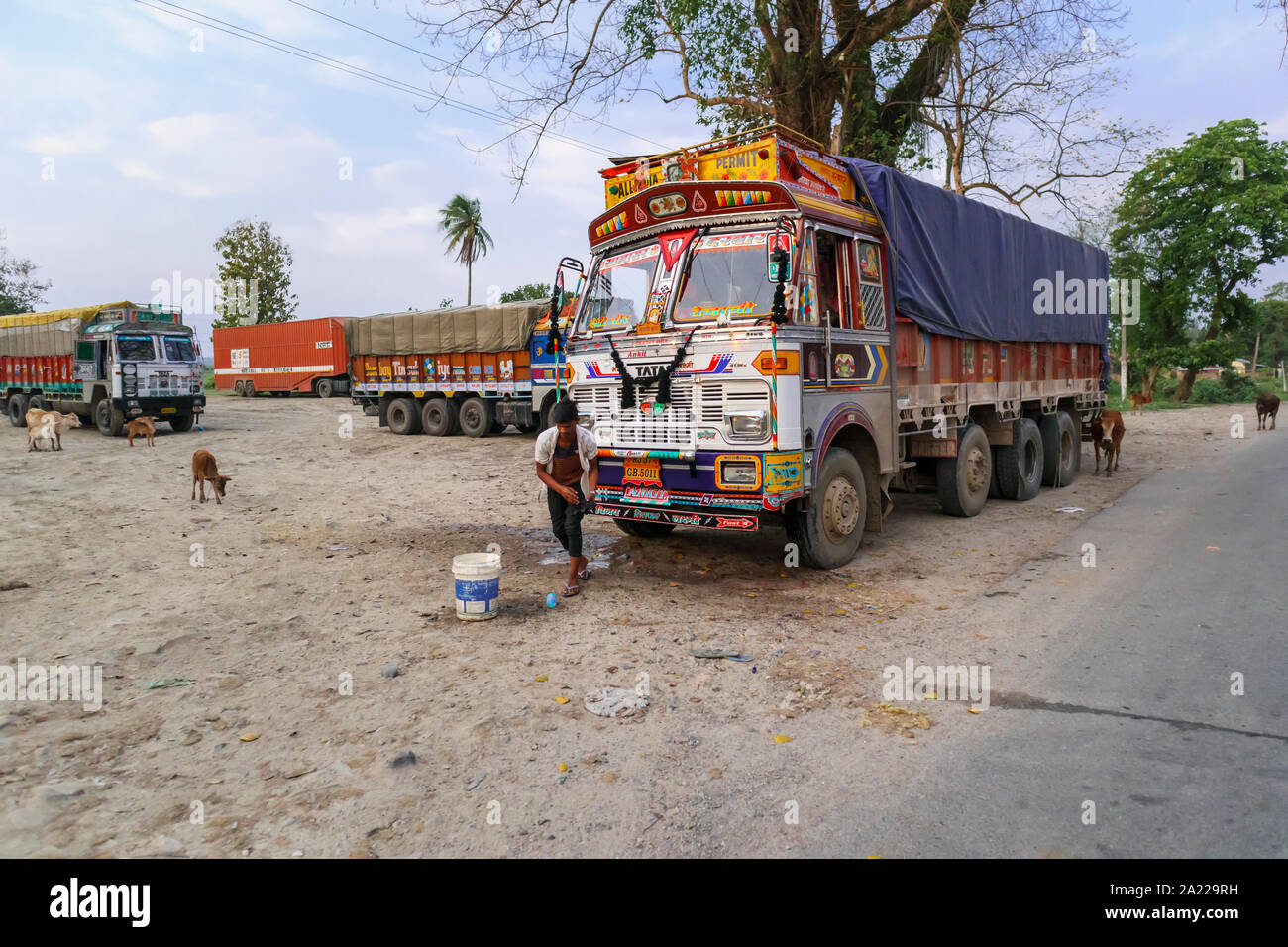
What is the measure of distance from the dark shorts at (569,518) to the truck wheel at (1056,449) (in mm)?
8840

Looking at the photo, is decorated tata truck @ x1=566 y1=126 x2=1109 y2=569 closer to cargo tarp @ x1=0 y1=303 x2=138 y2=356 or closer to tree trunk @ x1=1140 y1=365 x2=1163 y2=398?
cargo tarp @ x1=0 y1=303 x2=138 y2=356

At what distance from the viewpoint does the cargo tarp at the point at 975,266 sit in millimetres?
8500

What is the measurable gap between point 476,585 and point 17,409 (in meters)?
26.4

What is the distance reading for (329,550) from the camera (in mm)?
8750

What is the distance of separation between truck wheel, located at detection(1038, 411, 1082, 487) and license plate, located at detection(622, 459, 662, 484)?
817cm

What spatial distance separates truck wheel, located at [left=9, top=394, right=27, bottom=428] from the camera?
25266 mm

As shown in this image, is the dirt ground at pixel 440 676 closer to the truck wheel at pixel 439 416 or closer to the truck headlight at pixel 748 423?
the truck headlight at pixel 748 423

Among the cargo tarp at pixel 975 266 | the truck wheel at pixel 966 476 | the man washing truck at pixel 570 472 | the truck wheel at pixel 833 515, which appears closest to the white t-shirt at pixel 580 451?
the man washing truck at pixel 570 472

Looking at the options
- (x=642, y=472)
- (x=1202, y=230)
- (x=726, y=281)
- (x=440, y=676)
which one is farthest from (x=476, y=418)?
(x=1202, y=230)

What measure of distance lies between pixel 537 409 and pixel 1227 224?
33520 mm

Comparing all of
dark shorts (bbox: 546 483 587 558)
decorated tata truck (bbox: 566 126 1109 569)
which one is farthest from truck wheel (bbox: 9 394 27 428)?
dark shorts (bbox: 546 483 587 558)
